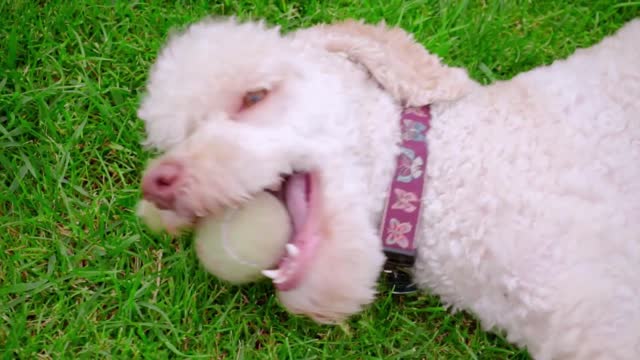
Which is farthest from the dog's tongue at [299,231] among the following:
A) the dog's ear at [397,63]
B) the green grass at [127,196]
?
the green grass at [127,196]

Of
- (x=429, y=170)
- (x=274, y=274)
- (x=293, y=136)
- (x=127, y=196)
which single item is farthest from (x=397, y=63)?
(x=127, y=196)

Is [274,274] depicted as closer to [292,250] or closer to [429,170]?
[292,250]

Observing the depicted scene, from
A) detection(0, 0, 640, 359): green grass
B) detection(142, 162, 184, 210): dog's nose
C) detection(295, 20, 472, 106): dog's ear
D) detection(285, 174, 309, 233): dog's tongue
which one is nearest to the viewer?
detection(142, 162, 184, 210): dog's nose

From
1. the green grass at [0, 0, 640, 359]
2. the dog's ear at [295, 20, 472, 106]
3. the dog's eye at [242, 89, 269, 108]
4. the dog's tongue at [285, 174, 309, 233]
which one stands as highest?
the dog's ear at [295, 20, 472, 106]

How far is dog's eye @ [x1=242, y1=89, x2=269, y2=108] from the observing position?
6.47ft

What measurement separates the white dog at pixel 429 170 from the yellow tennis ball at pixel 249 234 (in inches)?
2.2

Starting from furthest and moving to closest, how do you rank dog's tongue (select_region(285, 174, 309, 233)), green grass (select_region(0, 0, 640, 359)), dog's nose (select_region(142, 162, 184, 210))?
1. green grass (select_region(0, 0, 640, 359))
2. dog's tongue (select_region(285, 174, 309, 233))
3. dog's nose (select_region(142, 162, 184, 210))

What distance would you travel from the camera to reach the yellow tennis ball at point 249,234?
1913 millimetres

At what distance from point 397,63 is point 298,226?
59 cm

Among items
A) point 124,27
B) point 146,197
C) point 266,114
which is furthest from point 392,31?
point 124,27

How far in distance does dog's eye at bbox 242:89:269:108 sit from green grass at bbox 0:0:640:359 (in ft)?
2.30

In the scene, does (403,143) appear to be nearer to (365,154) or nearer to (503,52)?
Answer: (365,154)

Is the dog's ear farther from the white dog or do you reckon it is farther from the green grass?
the green grass

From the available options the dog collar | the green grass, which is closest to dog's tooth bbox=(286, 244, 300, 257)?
the dog collar
